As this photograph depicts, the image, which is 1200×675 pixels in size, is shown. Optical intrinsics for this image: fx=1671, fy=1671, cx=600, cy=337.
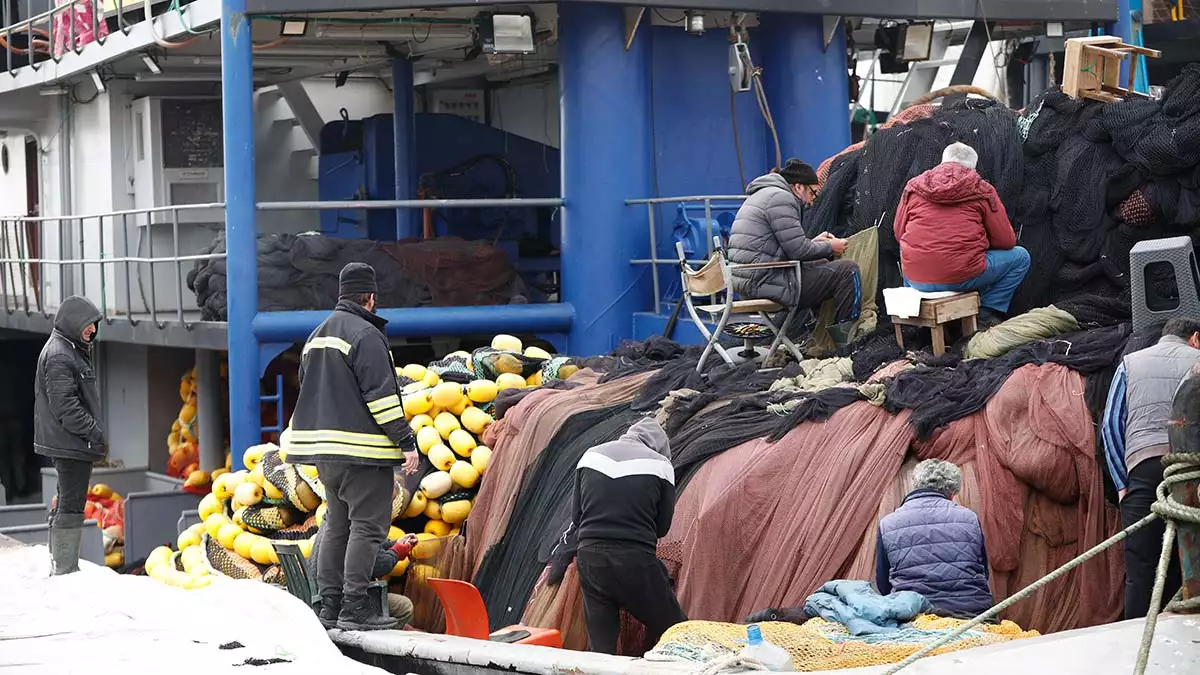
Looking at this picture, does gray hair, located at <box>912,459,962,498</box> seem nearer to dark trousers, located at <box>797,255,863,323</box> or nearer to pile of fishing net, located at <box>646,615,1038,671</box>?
pile of fishing net, located at <box>646,615,1038,671</box>

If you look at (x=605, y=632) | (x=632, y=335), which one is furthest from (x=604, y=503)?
(x=632, y=335)

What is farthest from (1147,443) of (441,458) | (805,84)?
(805,84)

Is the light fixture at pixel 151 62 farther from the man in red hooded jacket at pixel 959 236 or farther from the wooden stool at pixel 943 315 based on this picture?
the wooden stool at pixel 943 315

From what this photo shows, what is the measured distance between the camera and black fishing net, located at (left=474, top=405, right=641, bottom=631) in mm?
9312

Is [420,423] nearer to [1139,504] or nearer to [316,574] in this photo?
[316,574]

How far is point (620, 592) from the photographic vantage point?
7520mm

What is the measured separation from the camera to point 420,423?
411 inches

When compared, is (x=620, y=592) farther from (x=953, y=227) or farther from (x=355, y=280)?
(x=953, y=227)

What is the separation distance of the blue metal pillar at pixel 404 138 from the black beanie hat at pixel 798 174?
292 inches

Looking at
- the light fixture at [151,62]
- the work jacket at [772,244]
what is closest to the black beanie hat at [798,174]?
the work jacket at [772,244]

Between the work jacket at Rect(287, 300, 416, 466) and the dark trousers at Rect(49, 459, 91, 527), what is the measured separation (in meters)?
2.89

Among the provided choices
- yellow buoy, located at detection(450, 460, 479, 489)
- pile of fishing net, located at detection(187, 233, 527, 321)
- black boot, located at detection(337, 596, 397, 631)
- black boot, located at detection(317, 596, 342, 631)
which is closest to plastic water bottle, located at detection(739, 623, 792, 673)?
black boot, located at detection(337, 596, 397, 631)

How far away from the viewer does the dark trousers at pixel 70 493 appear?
34.7ft

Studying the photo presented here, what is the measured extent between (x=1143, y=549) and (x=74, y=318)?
6635 mm
